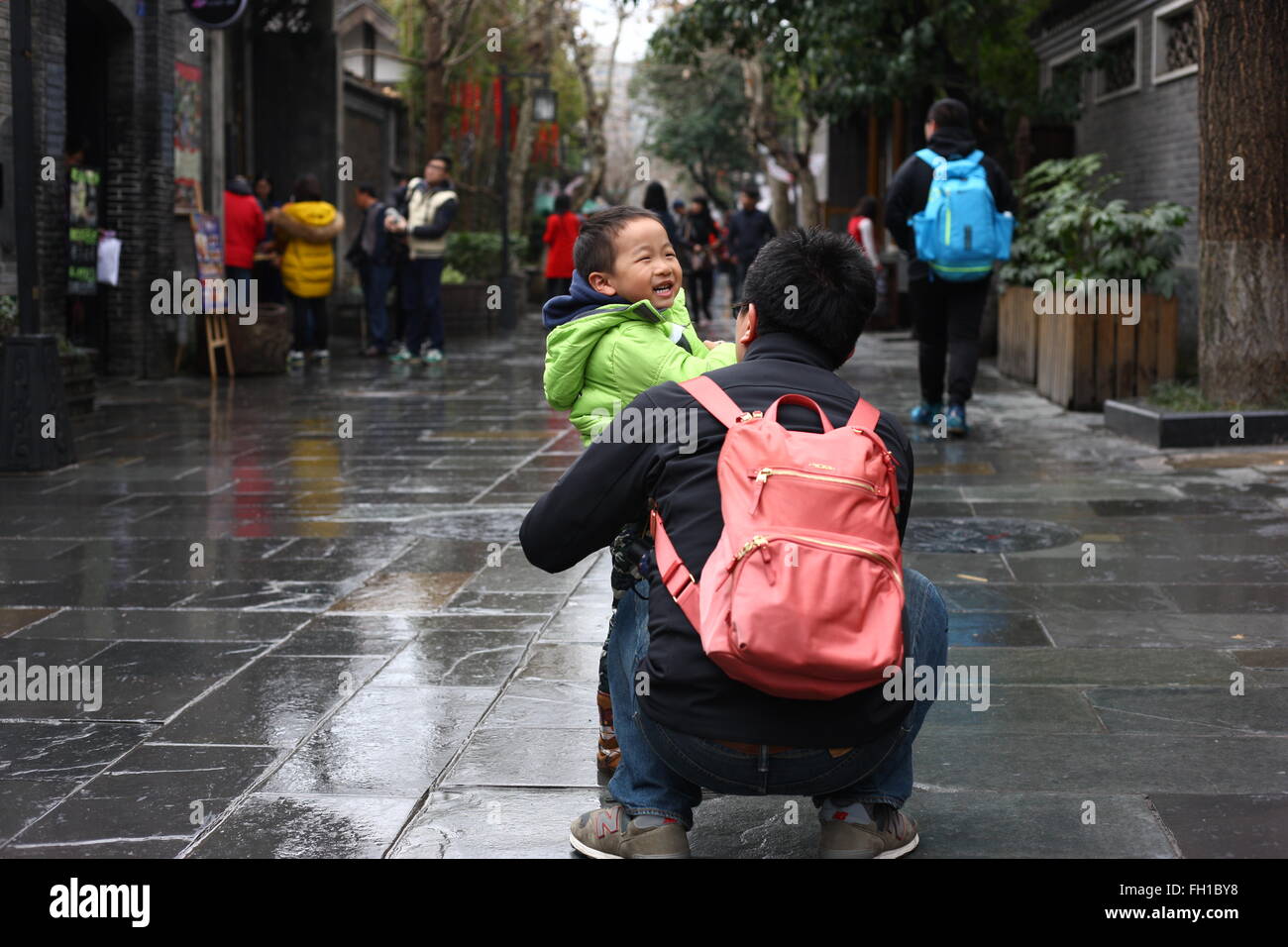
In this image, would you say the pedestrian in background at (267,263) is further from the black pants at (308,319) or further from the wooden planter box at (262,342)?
the wooden planter box at (262,342)

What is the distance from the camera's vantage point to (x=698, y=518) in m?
3.16

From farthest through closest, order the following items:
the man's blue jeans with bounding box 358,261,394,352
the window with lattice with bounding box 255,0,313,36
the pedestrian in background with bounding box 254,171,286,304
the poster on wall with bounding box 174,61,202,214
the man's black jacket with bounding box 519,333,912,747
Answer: the window with lattice with bounding box 255,0,313,36, the man's blue jeans with bounding box 358,261,394,352, the pedestrian in background with bounding box 254,171,286,304, the poster on wall with bounding box 174,61,202,214, the man's black jacket with bounding box 519,333,912,747

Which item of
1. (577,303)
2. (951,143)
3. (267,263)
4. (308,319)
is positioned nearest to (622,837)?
(577,303)

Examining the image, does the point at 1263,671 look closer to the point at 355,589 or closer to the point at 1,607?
the point at 355,589

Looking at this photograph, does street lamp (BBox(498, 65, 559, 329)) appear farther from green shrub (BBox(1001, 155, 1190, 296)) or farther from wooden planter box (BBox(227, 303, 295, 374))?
green shrub (BBox(1001, 155, 1190, 296))

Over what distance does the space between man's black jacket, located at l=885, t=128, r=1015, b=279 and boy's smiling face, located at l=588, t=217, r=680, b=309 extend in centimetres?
647

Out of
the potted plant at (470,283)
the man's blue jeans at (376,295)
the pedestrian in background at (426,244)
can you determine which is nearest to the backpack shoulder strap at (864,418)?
the pedestrian in background at (426,244)

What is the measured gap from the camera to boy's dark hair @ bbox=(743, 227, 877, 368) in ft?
10.9

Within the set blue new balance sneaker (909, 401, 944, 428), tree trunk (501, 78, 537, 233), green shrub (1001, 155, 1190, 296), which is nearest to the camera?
blue new balance sneaker (909, 401, 944, 428)

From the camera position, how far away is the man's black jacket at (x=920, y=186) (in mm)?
10258

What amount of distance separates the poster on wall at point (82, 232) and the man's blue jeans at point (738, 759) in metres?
11.7

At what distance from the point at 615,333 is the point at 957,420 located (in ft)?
22.3

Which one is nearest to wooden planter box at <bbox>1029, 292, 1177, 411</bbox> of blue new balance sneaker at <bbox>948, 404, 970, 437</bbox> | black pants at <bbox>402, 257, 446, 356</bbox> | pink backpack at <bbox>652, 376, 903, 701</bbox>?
blue new balance sneaker at <bbox>948, 404, 970, 437</bbox>

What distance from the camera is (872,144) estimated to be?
25812mm
